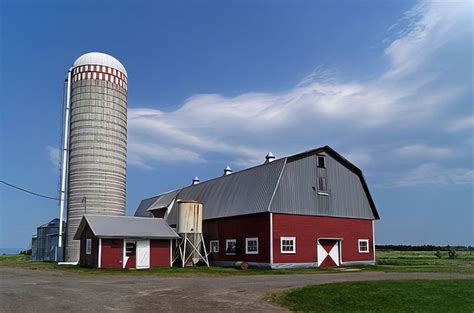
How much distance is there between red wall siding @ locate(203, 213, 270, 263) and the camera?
29844mm

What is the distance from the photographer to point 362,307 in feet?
42.3

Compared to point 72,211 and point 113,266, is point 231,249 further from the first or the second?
point 72,211

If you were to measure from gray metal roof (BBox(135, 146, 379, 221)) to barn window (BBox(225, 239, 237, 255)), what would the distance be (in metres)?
1.86

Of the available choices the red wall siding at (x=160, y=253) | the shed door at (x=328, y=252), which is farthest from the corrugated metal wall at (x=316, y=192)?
the red wall siding at (x=160, y=253)

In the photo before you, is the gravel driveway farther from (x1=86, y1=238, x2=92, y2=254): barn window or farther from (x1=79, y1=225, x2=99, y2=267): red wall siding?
(x1=86, y1=238, x2=92, y2=254): barn window

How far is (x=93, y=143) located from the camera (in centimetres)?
3766

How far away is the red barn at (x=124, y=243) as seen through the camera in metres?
30.6

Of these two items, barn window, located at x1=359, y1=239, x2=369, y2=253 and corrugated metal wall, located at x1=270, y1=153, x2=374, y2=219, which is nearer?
corrugated metal wall, located at x1=270, y1=153, x2=374, y2=219

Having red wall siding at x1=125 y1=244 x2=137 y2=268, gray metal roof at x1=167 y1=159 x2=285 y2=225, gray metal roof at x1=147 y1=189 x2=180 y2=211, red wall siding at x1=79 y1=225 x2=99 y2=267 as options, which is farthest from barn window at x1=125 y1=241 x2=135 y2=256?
gray metal roof at x1=147 y1=189 x2=180 y2=211

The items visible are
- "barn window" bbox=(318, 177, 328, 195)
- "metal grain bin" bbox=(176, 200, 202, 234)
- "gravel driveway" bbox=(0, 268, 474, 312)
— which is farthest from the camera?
"metal grain bin" bbox=(176, 200, 202, 234)

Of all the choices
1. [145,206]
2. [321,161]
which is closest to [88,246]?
[321,161]

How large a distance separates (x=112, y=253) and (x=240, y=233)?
8.31 m

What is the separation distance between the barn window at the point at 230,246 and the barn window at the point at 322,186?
6668 millimetres

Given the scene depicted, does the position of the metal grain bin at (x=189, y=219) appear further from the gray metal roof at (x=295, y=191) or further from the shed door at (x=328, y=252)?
the shed door at (x=328, y=252)
